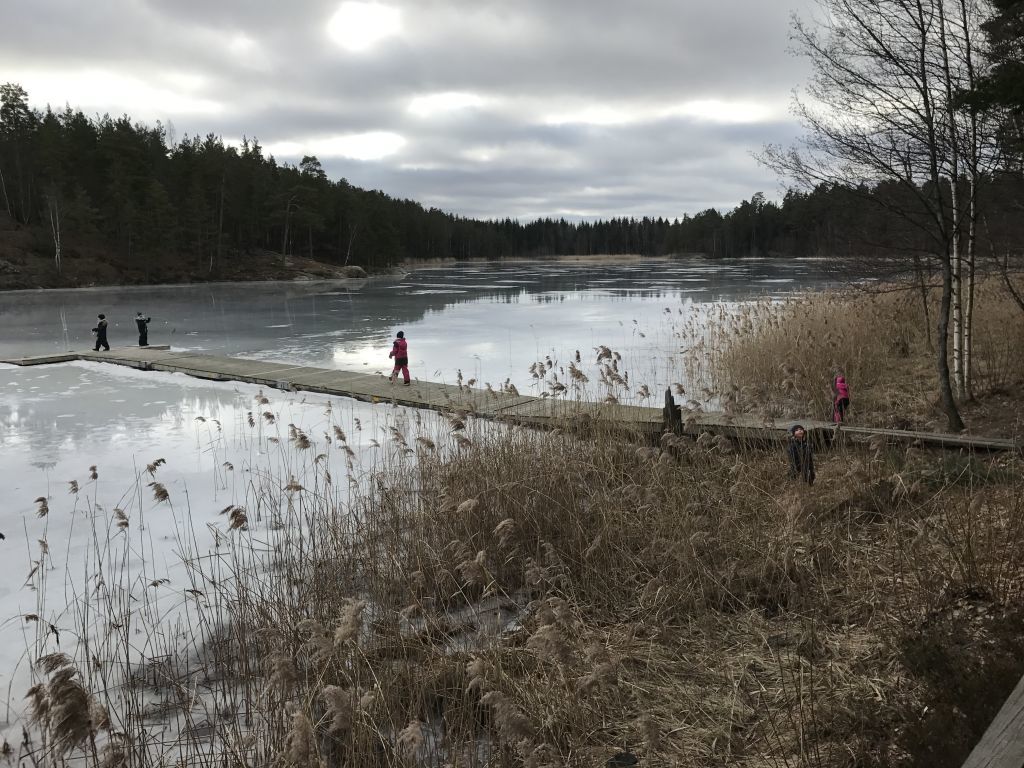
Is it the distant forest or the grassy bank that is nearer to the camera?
the grassy bank

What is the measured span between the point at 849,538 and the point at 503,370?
11.1 metres

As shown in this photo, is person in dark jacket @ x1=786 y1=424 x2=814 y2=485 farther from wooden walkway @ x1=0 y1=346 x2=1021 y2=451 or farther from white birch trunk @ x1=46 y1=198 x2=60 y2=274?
white birch trunk @ x1=46 y1=198 x2=60 y2=274

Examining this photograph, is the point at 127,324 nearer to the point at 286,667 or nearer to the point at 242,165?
the point at 286,667

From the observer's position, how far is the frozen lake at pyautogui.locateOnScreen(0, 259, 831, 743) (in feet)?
19.7

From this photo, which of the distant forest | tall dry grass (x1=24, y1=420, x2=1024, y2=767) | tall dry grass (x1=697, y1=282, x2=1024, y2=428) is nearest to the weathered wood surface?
tall dry grass (x1=24, y1=420, x2=1024, y2=767)

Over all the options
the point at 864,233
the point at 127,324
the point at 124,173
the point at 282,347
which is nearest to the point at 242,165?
the point at 124,173

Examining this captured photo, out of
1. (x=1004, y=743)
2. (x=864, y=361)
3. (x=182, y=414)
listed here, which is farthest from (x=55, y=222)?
(x=1004, y=743)

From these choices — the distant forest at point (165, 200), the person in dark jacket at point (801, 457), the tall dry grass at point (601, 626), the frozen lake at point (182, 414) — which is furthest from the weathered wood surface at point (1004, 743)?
the distant forest at point (165, 200)

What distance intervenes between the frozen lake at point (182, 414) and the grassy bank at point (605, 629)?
0.89 metres

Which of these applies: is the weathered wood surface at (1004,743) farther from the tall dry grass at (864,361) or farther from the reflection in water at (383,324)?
the reflection in water at (383,324)

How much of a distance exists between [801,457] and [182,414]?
9.99 meters

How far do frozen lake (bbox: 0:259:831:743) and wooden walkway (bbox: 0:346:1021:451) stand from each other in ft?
1.62

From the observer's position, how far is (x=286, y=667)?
2.66 m

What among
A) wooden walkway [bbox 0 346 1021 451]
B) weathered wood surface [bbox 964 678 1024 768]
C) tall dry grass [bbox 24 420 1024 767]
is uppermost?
weathered wood surface [bbox 964 678 1024 768]
